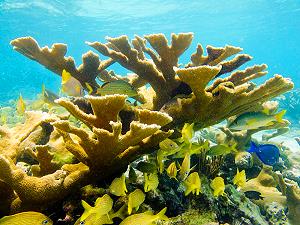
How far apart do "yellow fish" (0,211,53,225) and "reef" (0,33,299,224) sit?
0.30 metres

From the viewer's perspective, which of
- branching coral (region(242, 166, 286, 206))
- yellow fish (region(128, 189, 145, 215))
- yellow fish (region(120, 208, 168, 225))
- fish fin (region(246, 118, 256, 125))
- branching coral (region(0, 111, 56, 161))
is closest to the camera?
yellow fish (region(120, 208, 168, 225))

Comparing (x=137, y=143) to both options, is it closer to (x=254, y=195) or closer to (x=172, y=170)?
(x=172, y=170)

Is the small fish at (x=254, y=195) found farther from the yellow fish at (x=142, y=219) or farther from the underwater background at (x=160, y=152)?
the yellow fish at (x=142, y=219)

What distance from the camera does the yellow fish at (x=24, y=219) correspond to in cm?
208

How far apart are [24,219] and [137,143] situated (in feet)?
3.64

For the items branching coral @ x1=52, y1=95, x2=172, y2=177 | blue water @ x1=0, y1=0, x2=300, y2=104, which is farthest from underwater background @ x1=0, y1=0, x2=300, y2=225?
blue water @ x1=0, y1=0, x2=300, y2=104

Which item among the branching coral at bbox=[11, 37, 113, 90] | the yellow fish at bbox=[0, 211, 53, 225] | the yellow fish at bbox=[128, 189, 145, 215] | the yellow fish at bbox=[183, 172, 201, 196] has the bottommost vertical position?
the yellow fish at bbox=[183, 172, 201, 196]

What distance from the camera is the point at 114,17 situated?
151ft

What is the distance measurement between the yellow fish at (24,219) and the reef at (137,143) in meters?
0.30

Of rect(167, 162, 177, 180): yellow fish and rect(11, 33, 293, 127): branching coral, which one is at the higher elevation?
rect(11, 33, 293, 127): branching coral

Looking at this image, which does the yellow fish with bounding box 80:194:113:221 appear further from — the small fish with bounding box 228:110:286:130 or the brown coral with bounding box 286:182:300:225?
the brown coral with bounding box 286:182:300:225

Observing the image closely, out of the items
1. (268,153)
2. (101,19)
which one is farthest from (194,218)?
(101,19)

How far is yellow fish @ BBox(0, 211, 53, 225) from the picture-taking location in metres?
2.08

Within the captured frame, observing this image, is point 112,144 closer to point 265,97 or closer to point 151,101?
point 151,101
